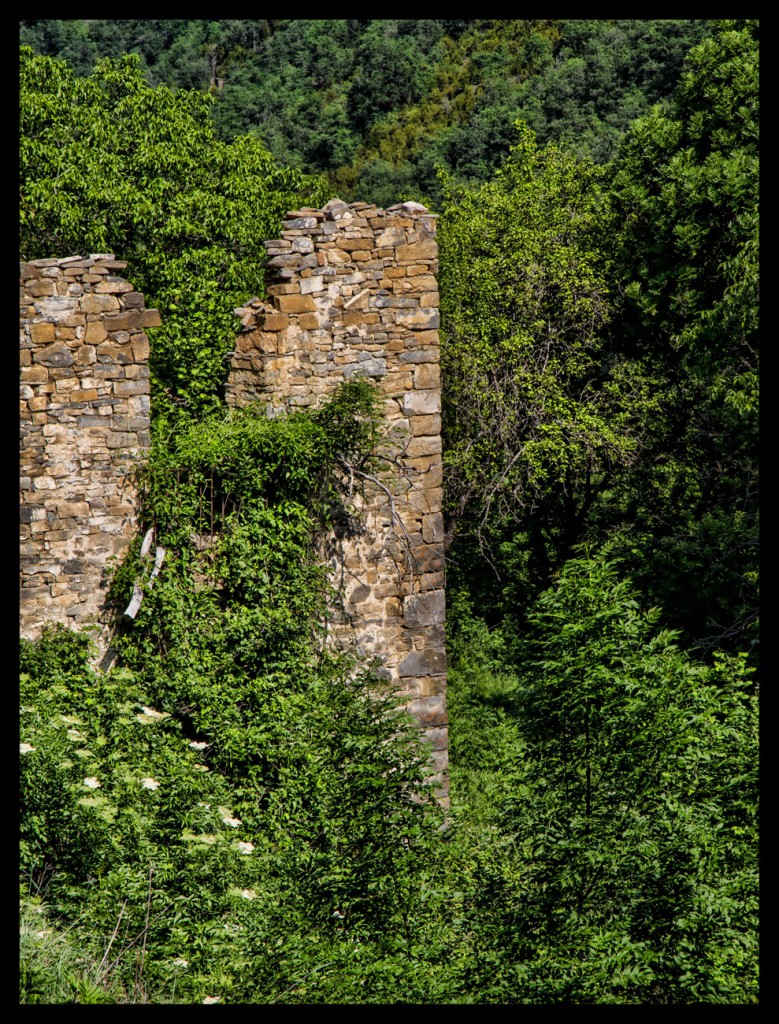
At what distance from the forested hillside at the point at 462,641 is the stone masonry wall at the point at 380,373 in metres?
0.33

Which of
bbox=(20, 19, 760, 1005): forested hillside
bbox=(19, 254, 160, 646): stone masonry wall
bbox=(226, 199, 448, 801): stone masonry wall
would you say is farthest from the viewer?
bbox=(226, 199, 448, 801): stone masonry wall

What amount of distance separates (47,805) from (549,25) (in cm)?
3406

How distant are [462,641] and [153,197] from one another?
25.4 ft

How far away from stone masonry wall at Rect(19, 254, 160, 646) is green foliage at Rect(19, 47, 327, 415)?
504 centimetres

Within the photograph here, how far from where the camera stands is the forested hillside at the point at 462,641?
5.36m

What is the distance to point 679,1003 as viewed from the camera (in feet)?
16.0

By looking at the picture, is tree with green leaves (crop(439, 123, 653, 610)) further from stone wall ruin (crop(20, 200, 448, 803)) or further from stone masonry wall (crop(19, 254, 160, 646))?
stone masonry wall (crop(19, 254, 160, 646))

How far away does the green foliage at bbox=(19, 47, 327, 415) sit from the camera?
1520cm

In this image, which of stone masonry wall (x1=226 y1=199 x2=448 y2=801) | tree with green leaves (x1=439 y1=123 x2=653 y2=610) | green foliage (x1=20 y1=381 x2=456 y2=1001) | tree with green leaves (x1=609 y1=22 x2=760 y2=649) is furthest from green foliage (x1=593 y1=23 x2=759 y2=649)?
green foliage (x1=20 y1=381 x2=456 y2=1001)

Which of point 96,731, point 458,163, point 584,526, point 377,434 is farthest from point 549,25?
point 96,731

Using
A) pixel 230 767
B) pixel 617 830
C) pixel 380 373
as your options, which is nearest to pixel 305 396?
pixel 380 373

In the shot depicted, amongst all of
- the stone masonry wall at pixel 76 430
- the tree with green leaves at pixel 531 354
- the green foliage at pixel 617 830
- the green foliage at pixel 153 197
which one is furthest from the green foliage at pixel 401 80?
the green foliage at pixel 617 830

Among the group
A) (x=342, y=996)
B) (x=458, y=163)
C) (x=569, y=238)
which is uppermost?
(x=458, y=163)

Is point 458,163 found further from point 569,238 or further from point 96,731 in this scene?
point 96,731
